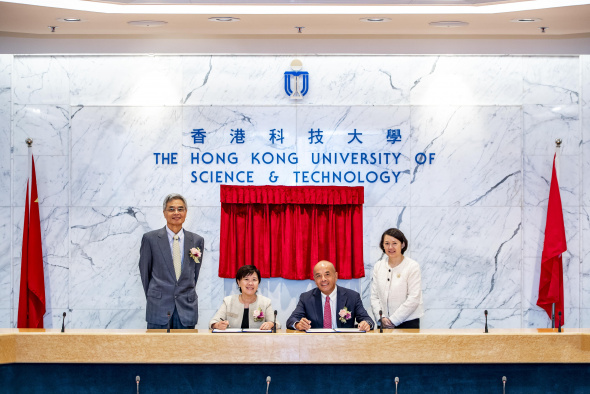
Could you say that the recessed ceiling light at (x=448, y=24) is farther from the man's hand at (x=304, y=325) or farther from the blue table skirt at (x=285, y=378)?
the blue table skirt at (x=285, y=378)

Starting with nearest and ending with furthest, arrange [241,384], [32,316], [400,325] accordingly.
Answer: [241,384]
[400,325]
[32,316]

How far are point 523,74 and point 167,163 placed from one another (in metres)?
3.29

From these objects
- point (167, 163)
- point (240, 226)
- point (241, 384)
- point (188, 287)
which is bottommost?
point (241, 384)

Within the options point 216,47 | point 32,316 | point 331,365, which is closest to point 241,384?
point 331,365

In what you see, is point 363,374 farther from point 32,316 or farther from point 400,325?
point 32,316

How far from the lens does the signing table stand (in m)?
5.09

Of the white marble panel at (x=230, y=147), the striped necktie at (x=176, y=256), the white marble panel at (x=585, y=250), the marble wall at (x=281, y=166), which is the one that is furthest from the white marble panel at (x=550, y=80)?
the striped necktie at (x=176, y=256)

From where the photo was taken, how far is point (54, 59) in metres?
7.61

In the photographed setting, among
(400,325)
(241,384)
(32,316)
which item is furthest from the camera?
(32,316)

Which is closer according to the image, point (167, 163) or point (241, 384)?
point (241, 384)

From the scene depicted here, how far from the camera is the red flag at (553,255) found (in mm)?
7375

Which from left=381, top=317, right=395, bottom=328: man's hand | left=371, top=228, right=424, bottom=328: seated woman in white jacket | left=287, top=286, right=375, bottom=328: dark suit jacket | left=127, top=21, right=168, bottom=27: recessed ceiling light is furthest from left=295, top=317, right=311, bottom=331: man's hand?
left=127, top=21, right=168, bottom=27: recessed ceiling light

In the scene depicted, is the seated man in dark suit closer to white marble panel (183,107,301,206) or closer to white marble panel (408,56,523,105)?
→ white marble panel (183,107,301,206)

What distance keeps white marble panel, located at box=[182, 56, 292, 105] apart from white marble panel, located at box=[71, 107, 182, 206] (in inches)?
10.9
